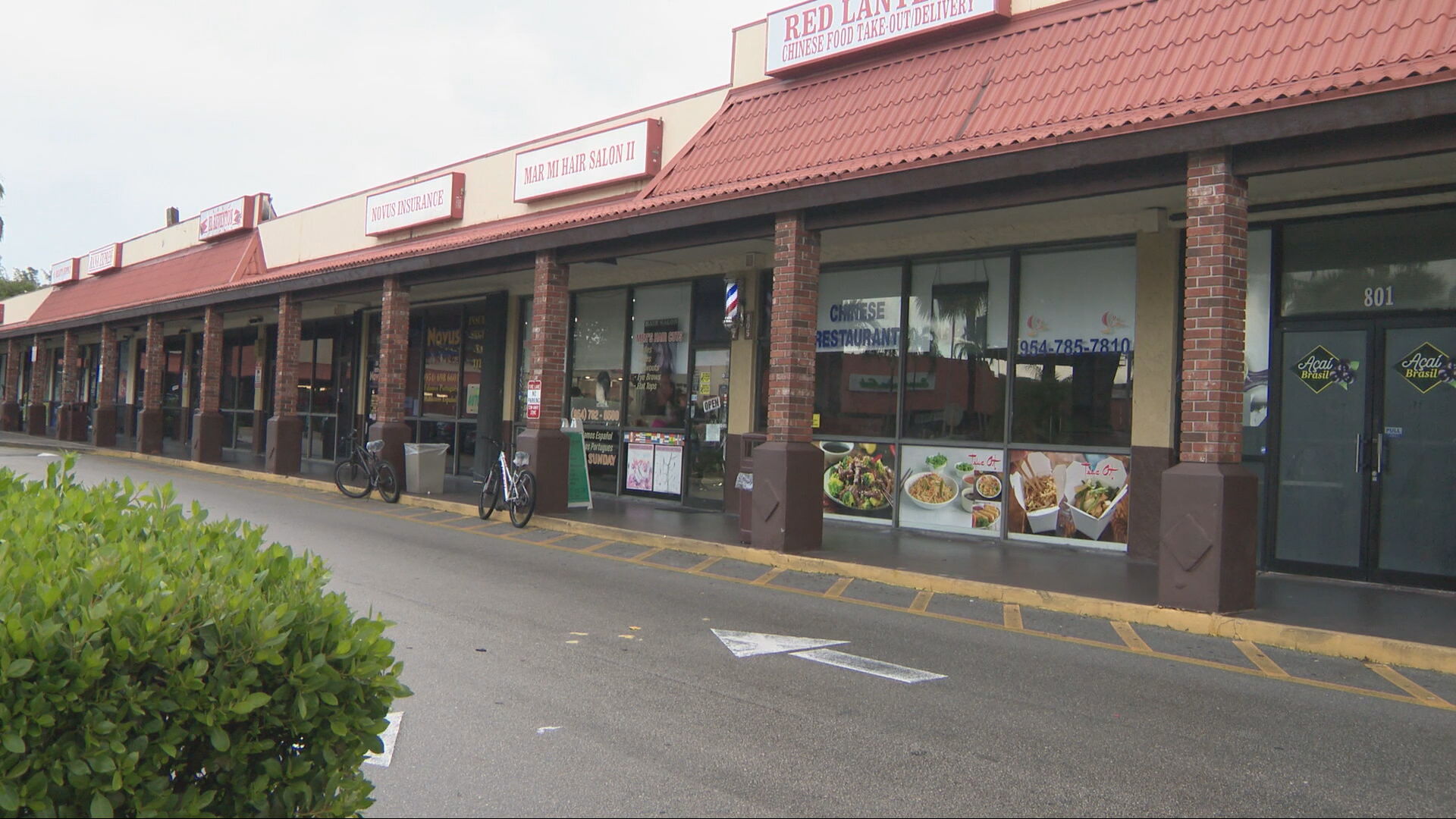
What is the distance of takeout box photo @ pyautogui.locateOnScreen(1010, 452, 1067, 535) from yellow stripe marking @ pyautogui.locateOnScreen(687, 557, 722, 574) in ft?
12.2

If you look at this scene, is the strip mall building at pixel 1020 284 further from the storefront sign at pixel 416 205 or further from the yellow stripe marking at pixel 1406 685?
the yellow stripe marking at pixel 1406 685

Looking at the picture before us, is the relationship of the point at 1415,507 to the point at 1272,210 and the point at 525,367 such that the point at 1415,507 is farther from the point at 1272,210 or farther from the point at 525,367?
the point at 525,367

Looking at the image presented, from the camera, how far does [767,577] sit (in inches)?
407

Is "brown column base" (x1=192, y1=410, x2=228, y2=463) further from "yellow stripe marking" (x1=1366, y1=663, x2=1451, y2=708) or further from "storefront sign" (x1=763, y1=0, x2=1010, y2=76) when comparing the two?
"yellow stripe marking" (x1=1366, y1=663, x2=1451, y2=708)

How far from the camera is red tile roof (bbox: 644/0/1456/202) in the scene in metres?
8.43

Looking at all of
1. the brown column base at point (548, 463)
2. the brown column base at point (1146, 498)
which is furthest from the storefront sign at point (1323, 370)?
the brown column base at point (548, 463)

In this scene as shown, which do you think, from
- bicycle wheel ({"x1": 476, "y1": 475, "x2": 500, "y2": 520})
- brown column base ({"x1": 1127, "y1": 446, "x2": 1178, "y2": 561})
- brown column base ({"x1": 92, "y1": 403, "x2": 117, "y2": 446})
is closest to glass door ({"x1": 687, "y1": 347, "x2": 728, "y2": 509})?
bicycle wheel ({"x1": 476, "y1": 475, "x2": 500, "y2": 520})

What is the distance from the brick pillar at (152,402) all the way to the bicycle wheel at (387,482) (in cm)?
1226

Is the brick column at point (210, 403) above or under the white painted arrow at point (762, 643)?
above

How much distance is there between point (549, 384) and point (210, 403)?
42.1 feet

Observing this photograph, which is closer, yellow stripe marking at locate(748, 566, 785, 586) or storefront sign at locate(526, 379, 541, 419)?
yellow stripe marking at locate(748, 566, 785, 586)

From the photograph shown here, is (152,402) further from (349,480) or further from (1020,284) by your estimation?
(1020,284)

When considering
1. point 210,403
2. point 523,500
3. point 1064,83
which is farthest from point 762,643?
point 210,403

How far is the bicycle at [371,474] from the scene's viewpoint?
54.3 feet
